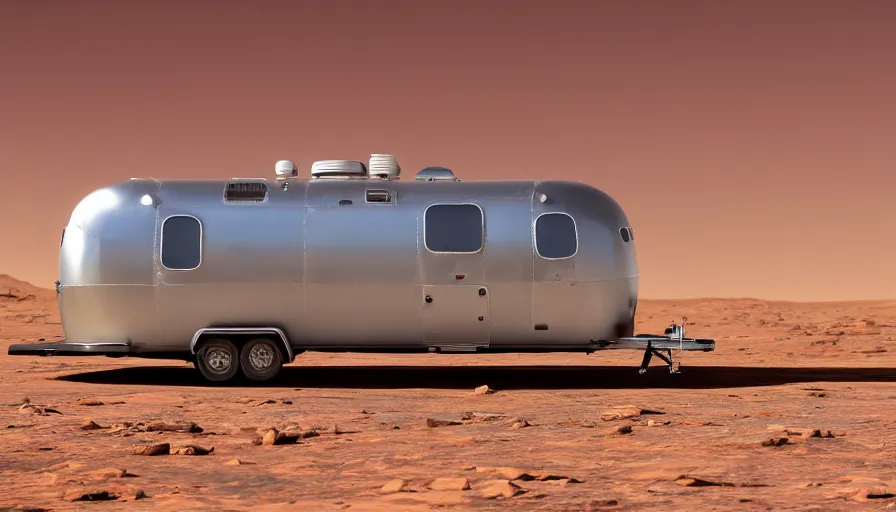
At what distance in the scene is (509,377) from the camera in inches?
749

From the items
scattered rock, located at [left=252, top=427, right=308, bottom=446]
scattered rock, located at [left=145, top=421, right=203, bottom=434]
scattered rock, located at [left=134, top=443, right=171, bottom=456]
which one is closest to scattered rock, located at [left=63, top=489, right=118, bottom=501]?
scattered rock, located at [left=134, top=443, right=171, bottom=456]

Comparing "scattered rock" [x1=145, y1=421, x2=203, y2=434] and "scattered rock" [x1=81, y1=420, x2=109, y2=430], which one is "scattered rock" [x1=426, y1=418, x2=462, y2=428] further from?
"scattered rock" [x1=81, y1=420, x2=109, y2=430]

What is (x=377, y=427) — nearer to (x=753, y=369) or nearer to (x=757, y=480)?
(x=757, y=480)

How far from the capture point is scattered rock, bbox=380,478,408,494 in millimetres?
8430

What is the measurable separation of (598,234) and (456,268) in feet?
7.46

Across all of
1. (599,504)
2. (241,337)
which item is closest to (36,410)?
(241,337)

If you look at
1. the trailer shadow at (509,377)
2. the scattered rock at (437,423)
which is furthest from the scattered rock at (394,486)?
the trailer shadow at (509,377)

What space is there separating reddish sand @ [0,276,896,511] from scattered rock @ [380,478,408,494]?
0.02m

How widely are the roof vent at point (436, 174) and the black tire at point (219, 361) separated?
13.2ft

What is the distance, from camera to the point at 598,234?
16266 millimetres

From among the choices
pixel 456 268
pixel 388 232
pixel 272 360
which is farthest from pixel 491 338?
pixel 272 360

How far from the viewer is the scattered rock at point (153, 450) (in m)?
10.3

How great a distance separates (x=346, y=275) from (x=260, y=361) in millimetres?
2011

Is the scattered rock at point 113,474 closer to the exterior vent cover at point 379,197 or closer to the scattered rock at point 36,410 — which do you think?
the scattered rock at point 36,410
